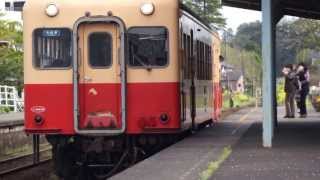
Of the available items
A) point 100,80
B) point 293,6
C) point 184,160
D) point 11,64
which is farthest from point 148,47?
point 11,64

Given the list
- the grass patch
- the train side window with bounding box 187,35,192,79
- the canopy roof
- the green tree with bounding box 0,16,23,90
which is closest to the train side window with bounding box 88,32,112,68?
the train side window with bounding box 187,35,192,79

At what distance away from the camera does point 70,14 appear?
12.8m

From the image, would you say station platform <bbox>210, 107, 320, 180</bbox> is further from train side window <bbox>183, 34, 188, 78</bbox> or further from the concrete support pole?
train side window <bbox>183, 34, 188, 78</bbox>

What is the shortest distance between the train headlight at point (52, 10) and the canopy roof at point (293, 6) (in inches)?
292

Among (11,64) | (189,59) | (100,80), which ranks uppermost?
(11,64)

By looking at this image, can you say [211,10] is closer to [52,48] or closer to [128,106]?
[52,48]

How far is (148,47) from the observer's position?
12.8 metres

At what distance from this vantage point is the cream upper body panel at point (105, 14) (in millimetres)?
12664

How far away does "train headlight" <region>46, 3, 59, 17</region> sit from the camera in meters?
12.8

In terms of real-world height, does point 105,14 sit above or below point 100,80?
above

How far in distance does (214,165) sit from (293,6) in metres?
10.6

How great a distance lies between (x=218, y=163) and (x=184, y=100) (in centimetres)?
242

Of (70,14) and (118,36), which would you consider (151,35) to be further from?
(70,14)

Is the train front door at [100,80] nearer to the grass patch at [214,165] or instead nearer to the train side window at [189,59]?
the grass patch at [214,165]
